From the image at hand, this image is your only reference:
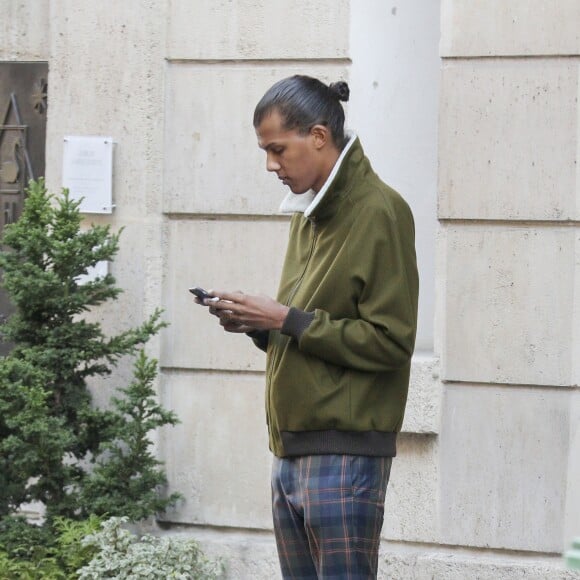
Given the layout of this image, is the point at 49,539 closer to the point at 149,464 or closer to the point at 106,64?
the point at 149,464

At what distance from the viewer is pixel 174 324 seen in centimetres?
561

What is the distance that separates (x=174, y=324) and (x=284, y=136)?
98.7 inches

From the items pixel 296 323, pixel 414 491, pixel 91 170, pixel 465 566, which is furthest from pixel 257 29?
pixel 296 323

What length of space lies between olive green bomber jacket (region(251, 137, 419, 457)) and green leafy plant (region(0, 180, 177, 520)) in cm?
202

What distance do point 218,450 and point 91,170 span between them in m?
1.42

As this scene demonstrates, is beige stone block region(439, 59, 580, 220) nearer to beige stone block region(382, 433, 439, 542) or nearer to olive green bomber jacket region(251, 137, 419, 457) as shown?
beige stone block region(382, 433, 439, 542)

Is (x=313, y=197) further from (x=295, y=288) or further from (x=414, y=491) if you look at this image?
(x=414, y=491)

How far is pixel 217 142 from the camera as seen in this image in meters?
5.55

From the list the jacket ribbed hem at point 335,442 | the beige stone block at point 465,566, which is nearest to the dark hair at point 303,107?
the jacket ribbed hem at point 335,442

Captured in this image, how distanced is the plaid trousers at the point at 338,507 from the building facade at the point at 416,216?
204 cm

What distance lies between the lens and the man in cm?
317

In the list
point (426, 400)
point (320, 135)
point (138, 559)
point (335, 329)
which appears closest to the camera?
point (335, 329)

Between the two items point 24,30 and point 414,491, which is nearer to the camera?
point 414,491

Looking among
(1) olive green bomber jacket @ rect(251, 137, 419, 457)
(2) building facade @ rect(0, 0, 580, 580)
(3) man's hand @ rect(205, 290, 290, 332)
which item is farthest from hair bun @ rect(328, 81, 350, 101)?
(2) building facade @ rect(0, 0, 580, 580)
